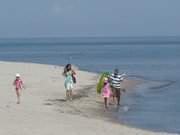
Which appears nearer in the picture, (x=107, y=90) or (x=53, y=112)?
(x=53, y=112)

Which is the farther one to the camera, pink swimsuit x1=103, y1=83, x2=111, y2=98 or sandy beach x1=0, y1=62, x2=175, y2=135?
pink swimsuit x1=103, y1=83, x2=111, y2=98

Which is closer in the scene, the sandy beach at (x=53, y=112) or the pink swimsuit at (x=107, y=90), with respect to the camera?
the sandy beach at (x=53, y=112)

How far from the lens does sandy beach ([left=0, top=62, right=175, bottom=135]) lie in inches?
759

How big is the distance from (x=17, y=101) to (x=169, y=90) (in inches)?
595

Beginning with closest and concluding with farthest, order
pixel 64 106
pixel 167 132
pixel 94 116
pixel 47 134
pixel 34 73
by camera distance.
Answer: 1. pixel 47 134
2. pixel 167 132
3. pixel 94 116
4. pixel 64 106
5. pixel 34 73

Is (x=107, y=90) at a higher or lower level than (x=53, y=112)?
higher

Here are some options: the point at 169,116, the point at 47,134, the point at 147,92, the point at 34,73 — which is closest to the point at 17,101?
the point at 169,116

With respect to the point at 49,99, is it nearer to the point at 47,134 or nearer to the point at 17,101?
the point at 17,101

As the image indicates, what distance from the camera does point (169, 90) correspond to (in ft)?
130

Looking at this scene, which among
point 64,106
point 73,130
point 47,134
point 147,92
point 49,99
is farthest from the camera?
point 147,92

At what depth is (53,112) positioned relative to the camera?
78.8ft

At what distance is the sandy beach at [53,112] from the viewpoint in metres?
19.3

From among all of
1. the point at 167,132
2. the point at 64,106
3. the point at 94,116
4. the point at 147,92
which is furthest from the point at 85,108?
the point at 147,92

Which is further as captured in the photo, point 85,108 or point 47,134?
point 85,108
